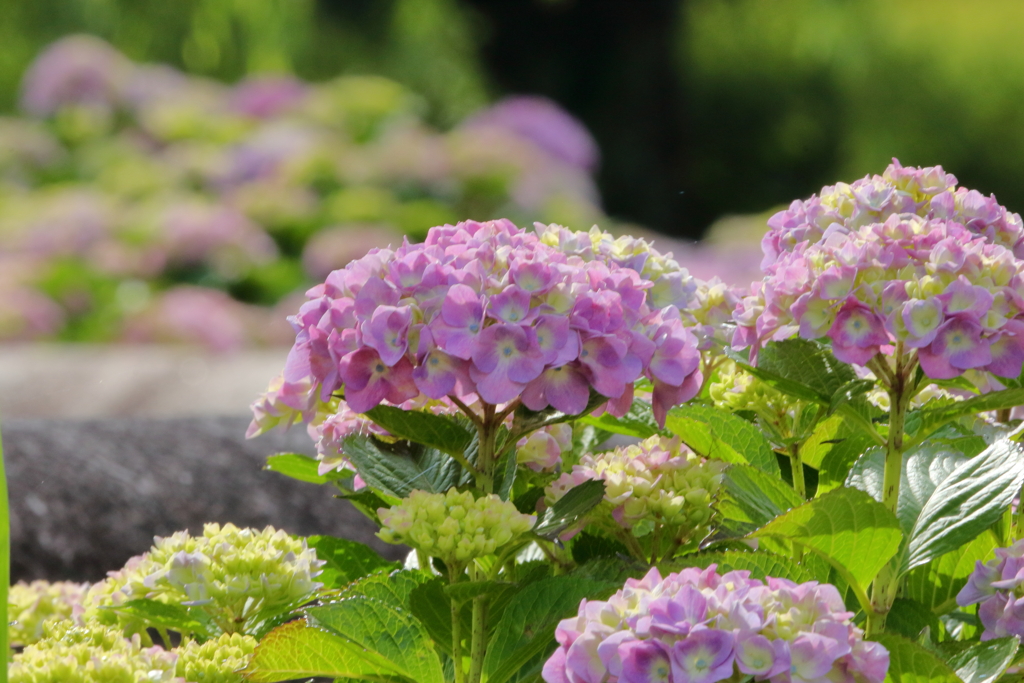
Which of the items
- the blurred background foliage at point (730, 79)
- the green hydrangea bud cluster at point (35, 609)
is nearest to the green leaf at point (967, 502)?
the green hydrangea bud cluster at point (35, 609)

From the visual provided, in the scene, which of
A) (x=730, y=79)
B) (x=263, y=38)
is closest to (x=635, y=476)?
(x=263, y=38)

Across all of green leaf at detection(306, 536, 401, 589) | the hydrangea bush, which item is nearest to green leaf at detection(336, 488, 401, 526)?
the hydrangea bush

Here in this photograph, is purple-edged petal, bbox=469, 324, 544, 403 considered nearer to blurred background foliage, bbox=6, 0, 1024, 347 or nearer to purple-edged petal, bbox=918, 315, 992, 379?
purple-edged petal, bbox=918, 315, 992, 379

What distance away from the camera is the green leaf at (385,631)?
1.87ft

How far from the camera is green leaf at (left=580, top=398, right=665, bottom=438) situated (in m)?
0.73

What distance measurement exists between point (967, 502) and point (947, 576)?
14 centimetres

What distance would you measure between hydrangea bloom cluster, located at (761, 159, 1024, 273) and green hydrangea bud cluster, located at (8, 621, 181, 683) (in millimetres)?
408

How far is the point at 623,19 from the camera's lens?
28.9ft

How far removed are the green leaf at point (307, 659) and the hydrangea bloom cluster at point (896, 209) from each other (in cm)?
31

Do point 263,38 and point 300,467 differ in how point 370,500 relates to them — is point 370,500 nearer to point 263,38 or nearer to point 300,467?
point 300,467

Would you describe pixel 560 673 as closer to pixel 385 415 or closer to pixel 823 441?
pixel 385 415

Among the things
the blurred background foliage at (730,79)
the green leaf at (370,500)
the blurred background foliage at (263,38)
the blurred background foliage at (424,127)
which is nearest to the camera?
the green leaf at (370,500)

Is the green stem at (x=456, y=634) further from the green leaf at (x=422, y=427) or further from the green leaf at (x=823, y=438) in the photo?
the green leaf at (x=823, y=438)

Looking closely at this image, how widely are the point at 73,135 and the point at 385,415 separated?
5.53m
